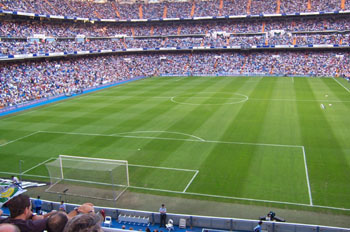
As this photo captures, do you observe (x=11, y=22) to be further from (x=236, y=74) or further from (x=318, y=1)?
(x=318, y=1)

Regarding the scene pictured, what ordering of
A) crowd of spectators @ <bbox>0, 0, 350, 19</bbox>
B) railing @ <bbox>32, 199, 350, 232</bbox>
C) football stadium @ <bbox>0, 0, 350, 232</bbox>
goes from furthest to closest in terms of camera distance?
crowd of spectators @ <bbox>0, 0, 350, 19</bbox> < football stadium @ <bbox>0, 0, 350, 232</bbox> < railing @ <bbox>32, 199, 350, 232</bbox>

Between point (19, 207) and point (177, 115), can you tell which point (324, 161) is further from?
point (19, 207)

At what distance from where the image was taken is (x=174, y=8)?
254 feet

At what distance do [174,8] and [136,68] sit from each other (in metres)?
20.1

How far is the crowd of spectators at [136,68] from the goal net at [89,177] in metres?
25.8

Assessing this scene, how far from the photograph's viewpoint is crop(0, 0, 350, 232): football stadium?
1499cm

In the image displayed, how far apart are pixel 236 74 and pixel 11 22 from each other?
42298mm

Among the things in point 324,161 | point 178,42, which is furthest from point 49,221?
point 178,42

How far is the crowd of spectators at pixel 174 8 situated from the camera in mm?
62438

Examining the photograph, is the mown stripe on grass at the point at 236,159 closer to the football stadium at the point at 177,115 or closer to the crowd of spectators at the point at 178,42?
the football stadium at the point at 177,115

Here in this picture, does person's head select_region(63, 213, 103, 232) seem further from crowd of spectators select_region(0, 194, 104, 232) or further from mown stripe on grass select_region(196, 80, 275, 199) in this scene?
mown stripe on grass select_region(196, 80, 275, 199)

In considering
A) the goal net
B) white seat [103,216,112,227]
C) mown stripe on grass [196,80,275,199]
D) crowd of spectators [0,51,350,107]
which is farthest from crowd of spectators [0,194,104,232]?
crowd of spectators [0,51,350,107]

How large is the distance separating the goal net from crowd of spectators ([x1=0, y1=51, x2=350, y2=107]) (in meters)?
25.8

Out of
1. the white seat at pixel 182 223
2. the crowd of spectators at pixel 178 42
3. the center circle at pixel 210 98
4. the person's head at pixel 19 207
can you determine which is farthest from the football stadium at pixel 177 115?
the crowd of spectators at pixel 178 42
